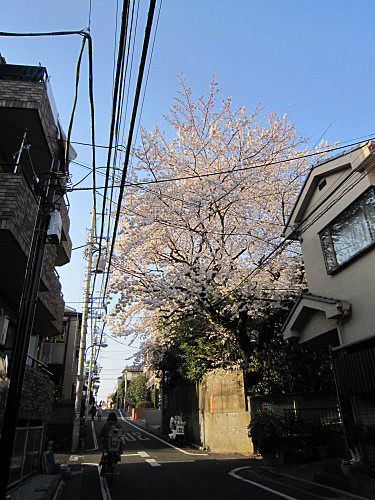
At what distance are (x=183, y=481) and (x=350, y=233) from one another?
748 cm

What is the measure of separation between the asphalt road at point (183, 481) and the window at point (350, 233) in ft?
17.6

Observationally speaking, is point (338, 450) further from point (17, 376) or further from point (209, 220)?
point (17, 376)

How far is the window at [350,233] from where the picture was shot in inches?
327

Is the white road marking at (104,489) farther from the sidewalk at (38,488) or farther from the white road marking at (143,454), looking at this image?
the white road marking at (143,454)

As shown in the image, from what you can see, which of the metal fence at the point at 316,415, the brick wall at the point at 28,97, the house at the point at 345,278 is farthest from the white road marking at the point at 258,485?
the brick wall at the point at 28,97

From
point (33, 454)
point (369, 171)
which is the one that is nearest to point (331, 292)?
point (369, 171)

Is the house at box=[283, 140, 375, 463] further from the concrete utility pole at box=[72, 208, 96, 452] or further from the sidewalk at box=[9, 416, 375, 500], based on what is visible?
the concrete utility pole at box=[72, 208, 96, 452]

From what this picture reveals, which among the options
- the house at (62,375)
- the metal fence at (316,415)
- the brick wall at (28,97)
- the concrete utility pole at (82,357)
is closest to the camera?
the brick wall at (28,97)

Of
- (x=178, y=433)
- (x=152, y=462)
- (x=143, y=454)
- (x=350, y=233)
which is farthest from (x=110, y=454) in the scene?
(x=178, y=433)

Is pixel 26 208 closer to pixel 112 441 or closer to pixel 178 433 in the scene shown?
pixel 112 441

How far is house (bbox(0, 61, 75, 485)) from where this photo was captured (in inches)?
272

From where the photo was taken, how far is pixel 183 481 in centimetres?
903

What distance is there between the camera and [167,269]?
15000 millimetres

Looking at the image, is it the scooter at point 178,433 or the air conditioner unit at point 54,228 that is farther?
the scooter at point 178,433
